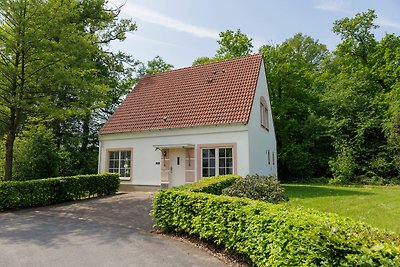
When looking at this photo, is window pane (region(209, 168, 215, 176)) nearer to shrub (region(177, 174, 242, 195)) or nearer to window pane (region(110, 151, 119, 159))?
shrub (region(177, 174, 242, 195))

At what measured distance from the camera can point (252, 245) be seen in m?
5.53

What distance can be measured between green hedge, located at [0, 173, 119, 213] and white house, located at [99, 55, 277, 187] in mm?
2467

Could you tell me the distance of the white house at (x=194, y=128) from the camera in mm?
16094

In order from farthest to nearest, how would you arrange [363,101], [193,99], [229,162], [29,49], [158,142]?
[363,101] < [193,99] < [158,142] < [229,162] < [29,49]

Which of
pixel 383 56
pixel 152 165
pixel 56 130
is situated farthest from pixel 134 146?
pixel 383 56

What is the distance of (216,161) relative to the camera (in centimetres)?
1627

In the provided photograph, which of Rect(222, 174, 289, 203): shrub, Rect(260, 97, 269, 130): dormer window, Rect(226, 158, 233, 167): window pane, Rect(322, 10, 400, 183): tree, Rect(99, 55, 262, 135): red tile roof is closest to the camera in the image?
Rect(222, 174, 289, 203): shrub

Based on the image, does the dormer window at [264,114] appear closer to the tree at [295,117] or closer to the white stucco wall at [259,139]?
the white stucco wall at [259,139]

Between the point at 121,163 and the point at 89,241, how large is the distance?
11.8 meters

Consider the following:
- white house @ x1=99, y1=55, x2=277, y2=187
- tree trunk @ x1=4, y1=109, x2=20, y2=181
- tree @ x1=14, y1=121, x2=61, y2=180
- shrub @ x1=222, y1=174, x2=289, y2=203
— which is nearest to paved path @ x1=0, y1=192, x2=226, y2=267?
shrub @ x1=222, y1=174, x2=289, y2=203

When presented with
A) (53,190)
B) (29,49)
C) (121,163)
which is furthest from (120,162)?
(29,49)

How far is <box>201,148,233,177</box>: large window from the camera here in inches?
630

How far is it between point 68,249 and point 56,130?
70.6 feet

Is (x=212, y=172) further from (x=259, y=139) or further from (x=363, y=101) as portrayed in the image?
(x=363, y=101)
